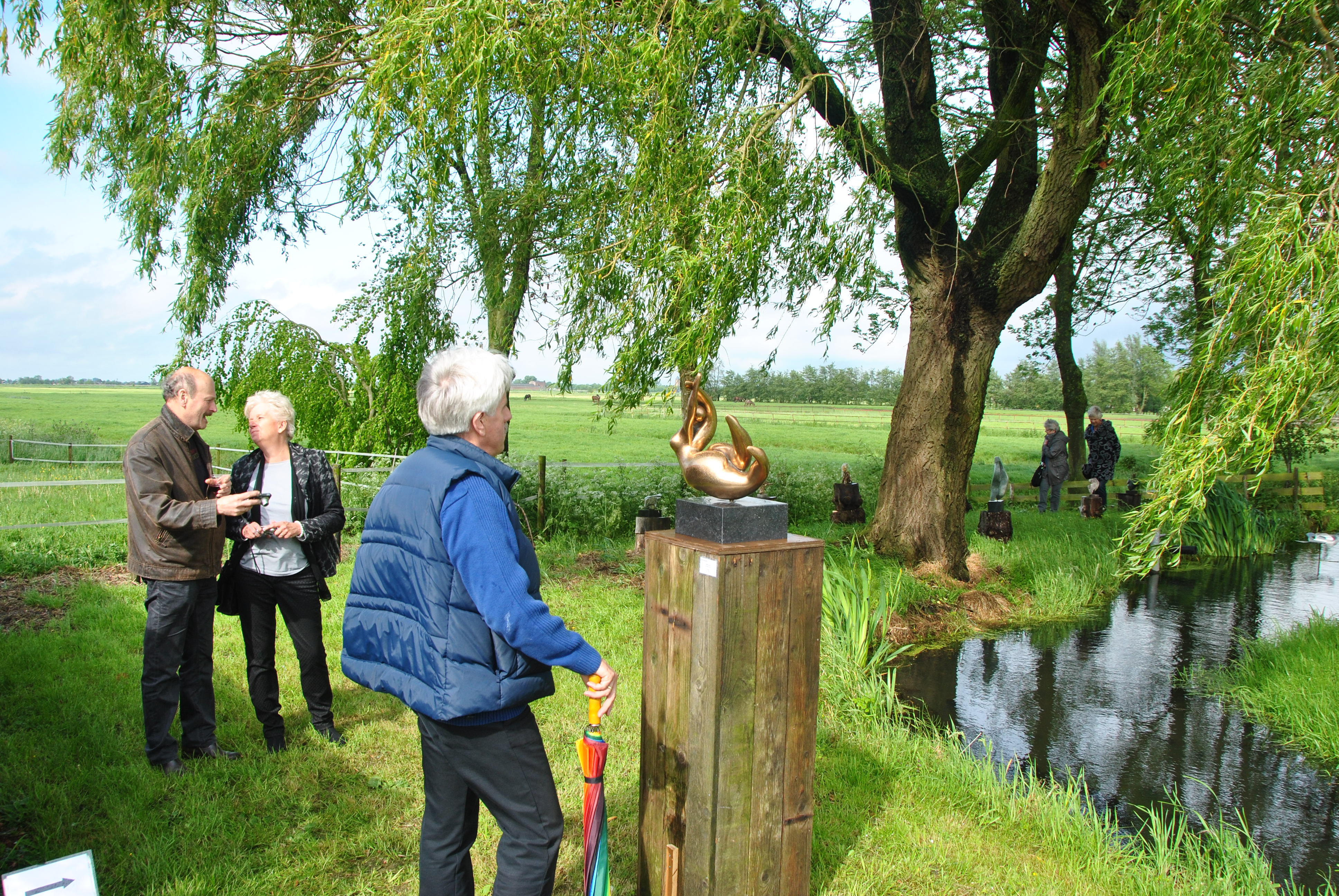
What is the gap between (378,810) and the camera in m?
3.71

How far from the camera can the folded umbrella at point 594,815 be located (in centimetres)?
245

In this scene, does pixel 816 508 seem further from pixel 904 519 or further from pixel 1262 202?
pixel 1262 202

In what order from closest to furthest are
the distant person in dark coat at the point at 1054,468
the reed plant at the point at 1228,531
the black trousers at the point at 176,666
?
1. the black trousers at the point at 176,666
2. the reed plant at the point at 1228,531
3. the distant person in dark coat at the point at 1054,468

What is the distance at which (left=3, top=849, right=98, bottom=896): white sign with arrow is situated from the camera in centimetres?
183

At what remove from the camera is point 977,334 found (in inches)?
347

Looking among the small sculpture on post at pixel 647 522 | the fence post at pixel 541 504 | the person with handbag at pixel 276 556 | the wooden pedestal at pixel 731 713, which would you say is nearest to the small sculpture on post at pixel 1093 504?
the small sculpture on post at pixel 647 522

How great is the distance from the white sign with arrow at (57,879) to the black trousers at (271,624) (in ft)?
7.26

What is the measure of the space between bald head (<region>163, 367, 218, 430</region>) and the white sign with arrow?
237 centimetres

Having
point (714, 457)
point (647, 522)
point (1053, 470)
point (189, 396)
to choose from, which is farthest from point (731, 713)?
point (1053, 470)

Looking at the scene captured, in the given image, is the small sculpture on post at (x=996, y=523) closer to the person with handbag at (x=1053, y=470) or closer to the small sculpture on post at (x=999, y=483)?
the small sculpture on post at (x=999, y=483)

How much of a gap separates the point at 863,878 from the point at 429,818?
1.84 metres

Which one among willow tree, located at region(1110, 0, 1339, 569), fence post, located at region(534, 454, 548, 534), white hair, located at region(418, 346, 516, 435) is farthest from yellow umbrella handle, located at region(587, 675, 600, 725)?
fence post, located at region(534, 454, 548, 534)

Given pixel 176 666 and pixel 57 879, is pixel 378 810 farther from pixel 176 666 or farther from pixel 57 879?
pixel 57 879

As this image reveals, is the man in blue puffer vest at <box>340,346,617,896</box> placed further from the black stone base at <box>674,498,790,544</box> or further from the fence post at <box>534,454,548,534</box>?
the fence post at <box>534,454,548,534</box>
